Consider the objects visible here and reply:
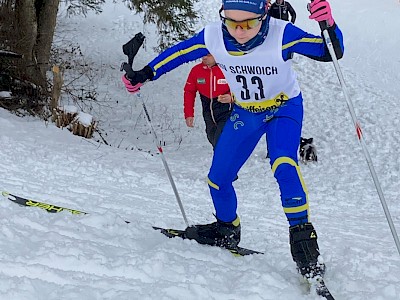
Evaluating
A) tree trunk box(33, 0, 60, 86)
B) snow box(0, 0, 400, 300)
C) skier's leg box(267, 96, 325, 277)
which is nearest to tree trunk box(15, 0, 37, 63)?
tree trunk box(33, 0, 60, 86)

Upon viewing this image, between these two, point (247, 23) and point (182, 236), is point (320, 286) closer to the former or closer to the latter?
point (182, 236)

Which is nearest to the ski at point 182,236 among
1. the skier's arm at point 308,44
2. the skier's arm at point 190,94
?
the skier's arm at point 308,44

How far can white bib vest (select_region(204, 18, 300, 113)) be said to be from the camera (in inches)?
136

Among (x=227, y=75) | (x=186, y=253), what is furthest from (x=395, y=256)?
(x=227, y=75)

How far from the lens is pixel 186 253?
3.80 m

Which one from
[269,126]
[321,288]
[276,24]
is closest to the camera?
[321,288]

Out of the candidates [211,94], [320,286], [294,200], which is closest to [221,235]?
[294,200]

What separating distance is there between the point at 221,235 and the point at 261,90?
112 centimetres

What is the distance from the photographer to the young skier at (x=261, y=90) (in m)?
3.27

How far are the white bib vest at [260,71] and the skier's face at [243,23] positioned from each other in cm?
13

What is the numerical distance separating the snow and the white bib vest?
1.07 m

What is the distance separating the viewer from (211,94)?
654 centimetres

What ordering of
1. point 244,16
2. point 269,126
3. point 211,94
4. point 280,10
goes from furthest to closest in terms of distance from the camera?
point 280,10, point 211,94, point 269,126, point 244,16

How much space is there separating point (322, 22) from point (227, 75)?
0.73 m
